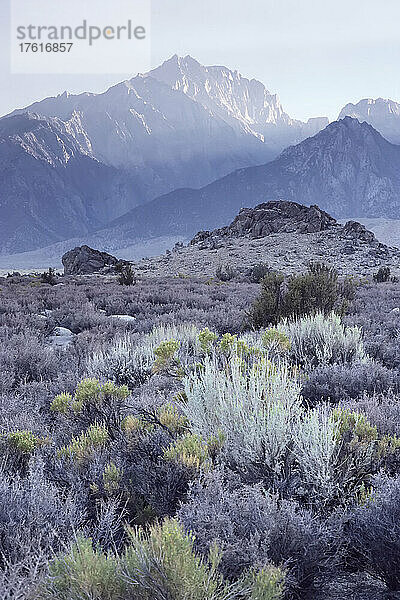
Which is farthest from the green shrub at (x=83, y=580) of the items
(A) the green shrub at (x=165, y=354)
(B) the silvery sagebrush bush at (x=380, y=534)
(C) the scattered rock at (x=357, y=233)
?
(C) the scattered rock at (x=357, y=233)

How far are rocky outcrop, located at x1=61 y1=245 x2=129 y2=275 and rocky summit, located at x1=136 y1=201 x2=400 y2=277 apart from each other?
8.96ft

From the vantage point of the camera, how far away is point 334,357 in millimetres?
6277

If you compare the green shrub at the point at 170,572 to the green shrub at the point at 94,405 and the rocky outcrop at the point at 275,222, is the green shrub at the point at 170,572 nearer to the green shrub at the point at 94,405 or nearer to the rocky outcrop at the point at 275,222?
the green shrub at the point at 94,405

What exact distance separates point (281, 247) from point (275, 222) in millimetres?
10608

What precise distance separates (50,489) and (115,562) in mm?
943

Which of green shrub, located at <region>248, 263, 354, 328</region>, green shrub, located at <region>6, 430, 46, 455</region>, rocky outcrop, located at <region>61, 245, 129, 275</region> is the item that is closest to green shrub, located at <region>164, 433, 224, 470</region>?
green shrub, located at <region>6, 430, 46, 455</region>

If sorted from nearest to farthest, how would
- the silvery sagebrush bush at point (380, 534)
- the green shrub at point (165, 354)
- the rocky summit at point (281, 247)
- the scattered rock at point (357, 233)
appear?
the silvery sagebrush bush at point (380, 534)
the green shrub at point (165, 354)
the rocky summit at point (281, 247)
the scattered rock at point (357, 233)

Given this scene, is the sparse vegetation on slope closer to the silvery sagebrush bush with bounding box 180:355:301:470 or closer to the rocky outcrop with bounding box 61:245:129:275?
the silvery sagebrush bush with bounding box 180:355:301:470

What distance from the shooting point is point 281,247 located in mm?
43375

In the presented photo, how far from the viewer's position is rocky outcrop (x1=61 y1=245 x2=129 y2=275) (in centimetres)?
3944

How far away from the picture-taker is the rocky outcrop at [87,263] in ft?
129

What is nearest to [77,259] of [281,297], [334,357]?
[281,297]

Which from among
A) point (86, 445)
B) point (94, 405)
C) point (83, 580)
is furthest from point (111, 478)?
point (94, 405)

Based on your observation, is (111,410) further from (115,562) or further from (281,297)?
(281,297)
